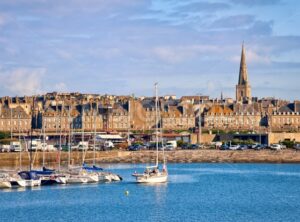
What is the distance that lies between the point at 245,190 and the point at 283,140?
54512mm

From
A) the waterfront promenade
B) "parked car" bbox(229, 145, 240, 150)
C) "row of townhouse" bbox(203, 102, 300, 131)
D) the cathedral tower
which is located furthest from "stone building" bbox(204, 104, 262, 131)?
the waterfront promenade

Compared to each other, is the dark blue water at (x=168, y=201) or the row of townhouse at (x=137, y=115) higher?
the row of townhouse at (x=137, y=115)

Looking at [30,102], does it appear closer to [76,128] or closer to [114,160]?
[76,128]

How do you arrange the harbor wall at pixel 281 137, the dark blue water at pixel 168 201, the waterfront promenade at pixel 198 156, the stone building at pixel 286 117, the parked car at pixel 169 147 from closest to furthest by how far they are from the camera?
the dark blue water at pixel 168 201, the waterfront promenade at pixel 198 156, the parked car at pixel 169 147, the harbor wall at pixel 281 137, the stone building at pixel 286 117

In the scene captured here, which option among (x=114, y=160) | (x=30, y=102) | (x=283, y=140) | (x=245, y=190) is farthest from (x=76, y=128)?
(x=245, y=190)

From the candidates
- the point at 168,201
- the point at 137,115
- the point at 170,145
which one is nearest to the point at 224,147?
the point at 170,145

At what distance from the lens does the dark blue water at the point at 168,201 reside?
4088 cm

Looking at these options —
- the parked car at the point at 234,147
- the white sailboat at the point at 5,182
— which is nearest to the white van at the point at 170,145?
the parked car at the point at 234,147

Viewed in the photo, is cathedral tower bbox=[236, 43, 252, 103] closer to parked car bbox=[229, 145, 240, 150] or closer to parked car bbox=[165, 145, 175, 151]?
parked car bbox=[229, 145, 240, 150]

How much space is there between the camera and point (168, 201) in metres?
46.7

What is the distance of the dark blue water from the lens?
4088 centimetres

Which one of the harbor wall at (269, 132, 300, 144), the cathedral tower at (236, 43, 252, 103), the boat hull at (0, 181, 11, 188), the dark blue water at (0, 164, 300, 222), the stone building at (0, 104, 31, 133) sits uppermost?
the cathedral tower at (236, 43, 252, 103)

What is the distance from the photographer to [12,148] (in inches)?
3351

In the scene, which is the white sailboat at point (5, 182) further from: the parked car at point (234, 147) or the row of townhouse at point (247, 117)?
the row of townhouse at point (247, 117)
